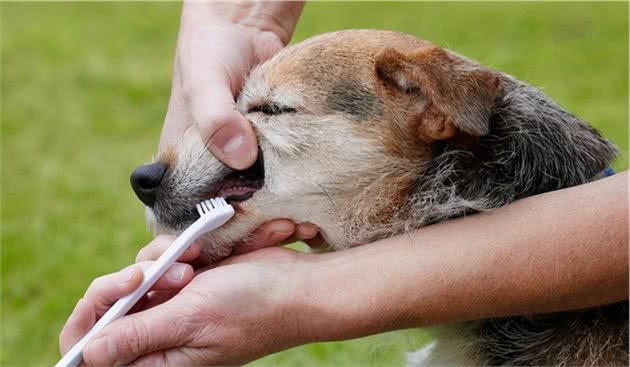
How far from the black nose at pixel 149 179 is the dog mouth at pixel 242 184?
6.7 inches

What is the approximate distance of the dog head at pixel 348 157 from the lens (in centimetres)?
296

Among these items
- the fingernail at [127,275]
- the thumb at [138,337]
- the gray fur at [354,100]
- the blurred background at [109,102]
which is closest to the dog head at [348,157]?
the gray fur at [354,100]

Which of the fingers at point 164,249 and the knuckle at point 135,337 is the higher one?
the fingers at point 164,249

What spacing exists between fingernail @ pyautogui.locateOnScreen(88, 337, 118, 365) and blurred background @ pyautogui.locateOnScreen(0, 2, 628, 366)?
120cm

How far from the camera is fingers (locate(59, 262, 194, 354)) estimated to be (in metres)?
2.82

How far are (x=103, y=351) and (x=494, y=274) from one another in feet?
3.42

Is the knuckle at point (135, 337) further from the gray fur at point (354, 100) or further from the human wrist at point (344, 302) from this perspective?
→ the gray fur at point (354, 100)

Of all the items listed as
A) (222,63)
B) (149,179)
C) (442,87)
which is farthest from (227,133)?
(442,87)

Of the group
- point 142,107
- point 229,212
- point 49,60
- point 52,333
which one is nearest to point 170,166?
point 229,212

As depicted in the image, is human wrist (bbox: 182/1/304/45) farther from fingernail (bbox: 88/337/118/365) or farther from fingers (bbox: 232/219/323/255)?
fingernail (bbox: 88/337/118/365)

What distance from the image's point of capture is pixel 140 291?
9.38ft

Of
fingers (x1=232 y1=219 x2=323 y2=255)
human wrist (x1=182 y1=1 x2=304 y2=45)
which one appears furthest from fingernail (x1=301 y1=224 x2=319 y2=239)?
human wrist (x1=182 y1=1 x2=304 y2=45)

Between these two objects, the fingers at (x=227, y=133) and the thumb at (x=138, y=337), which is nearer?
the thumb at (x=138, y=337)

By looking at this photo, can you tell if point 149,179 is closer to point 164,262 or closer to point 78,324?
point 164,262
